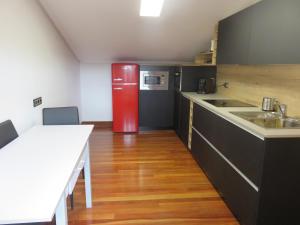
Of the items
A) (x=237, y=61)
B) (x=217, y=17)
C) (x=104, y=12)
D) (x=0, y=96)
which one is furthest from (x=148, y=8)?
(x=0, y=96)

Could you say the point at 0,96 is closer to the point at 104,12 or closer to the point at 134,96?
the point at 104,12

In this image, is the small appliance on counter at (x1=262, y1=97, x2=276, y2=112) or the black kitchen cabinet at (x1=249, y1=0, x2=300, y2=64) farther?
the small appliance on counter at (x1=262, y1=97, x2=276, y2=112)

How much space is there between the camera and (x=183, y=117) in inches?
153

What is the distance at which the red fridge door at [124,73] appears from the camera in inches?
169

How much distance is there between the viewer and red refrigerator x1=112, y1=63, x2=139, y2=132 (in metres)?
4.32

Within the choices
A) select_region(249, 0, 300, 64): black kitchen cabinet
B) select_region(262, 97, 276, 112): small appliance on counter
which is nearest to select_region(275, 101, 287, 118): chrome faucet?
select_region(262, 97, 276, 112): small appliance on counter

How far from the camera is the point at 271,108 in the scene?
2.36 metres

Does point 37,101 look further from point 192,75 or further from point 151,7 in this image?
point 192,75

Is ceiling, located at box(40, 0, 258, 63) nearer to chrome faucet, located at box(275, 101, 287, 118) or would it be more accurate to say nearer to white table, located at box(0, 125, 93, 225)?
chrome faucet, located at box(275, 101, 287, 118)

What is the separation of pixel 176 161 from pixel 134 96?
167cm

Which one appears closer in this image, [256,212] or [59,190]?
[59,190]

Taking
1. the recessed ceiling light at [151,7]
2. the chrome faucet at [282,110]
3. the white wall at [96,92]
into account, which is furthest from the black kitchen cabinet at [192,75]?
the chrome faucet at [282,110]

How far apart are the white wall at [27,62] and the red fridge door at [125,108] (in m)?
1.11

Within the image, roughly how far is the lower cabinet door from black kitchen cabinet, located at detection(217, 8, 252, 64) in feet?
3.45
